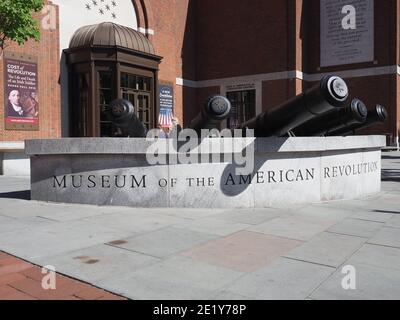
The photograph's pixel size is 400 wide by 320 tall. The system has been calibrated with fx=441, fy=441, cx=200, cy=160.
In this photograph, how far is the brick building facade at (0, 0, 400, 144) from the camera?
2570cm

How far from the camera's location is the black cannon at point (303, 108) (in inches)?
231

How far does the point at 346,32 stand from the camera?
27406mm

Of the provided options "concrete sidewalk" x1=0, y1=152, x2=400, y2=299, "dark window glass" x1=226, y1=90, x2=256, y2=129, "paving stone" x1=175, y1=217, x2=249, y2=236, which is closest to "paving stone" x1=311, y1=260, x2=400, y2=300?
"concrete sidewalk" x1=0, y1=152, x2=400, y2=299

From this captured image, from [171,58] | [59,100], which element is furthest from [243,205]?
[171,58]

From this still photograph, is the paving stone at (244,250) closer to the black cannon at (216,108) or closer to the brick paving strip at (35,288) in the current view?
the brick paving strip at (35,288)

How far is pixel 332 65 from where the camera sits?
28.1 metres

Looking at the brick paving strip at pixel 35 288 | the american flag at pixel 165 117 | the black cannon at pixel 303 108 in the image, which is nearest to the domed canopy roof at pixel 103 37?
the american flag at pixel 165 117

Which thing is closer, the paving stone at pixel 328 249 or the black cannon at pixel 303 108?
the paving stone at pixel 328 249

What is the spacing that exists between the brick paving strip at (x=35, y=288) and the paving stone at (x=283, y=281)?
100 centimetres

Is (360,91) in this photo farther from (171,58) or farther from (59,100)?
(59,100)

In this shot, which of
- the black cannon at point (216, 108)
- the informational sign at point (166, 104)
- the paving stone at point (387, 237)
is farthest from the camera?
the informational sign at point (166, 104)

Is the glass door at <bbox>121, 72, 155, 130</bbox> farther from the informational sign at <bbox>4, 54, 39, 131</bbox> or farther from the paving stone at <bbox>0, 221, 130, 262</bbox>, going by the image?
the paving stone at <bbox>0, 221, 130, 262</bbox>
